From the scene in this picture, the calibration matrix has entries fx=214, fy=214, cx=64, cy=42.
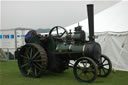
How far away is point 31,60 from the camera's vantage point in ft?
23.3

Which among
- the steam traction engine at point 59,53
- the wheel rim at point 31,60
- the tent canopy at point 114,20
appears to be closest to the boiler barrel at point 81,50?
the steam traction engine at point 59,53

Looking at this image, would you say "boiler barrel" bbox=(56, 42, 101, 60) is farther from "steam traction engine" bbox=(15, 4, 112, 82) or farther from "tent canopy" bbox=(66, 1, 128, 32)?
"tent canopy" bbox=(66, 1, 128, 32)

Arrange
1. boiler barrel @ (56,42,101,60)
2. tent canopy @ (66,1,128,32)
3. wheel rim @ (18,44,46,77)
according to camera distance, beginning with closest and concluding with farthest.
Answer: boiler barrel @ (56,42,101,60) → wheel rim @ (18,44,46,77) → tent canopy @ (66,1,128,32)

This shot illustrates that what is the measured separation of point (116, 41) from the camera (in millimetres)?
8672

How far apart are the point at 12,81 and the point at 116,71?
4.00 meters

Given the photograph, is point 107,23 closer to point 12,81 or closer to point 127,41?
point 127,41

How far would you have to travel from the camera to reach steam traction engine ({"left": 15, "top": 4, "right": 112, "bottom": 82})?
6.39 metres

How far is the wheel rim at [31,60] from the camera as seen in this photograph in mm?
6879

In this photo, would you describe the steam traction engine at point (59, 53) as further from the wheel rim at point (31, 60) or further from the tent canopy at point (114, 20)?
the tent canopy at point (114, 20)

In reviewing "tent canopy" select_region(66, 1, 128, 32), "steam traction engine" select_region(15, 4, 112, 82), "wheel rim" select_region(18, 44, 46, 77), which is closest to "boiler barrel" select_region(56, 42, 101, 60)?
"steam traction engine" select_region(15, 4, 112, 82)

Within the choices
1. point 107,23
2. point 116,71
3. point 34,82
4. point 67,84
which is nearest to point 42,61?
point 34,82

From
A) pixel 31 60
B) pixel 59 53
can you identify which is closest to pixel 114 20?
pixel 59 53

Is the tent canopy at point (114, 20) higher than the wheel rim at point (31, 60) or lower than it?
higher

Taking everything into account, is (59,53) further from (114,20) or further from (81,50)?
(114,20)
